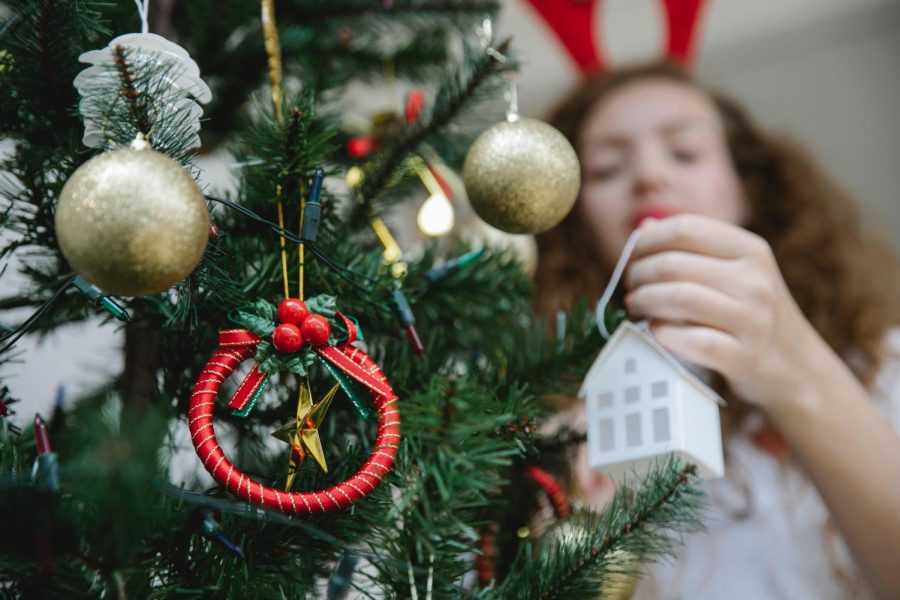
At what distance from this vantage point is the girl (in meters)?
0.55

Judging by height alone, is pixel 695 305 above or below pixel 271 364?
above

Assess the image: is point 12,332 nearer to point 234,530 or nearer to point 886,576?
point 234,530

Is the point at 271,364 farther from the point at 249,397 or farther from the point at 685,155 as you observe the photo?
the point at 685,155

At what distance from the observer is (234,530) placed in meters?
0.36

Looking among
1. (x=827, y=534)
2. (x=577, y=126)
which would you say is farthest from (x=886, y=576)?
(x=577, y=126)

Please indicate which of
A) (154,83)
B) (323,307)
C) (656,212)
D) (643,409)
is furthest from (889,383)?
(154,83)

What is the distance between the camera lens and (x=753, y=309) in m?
0.54

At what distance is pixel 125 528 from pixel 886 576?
1.84ft

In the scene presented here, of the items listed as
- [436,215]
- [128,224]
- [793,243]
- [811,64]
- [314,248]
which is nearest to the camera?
[128,224]

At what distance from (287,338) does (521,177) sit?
168mm

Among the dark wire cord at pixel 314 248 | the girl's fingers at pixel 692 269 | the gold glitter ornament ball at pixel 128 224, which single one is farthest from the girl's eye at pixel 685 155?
the gold glitter ornament ball at pixel 128 224

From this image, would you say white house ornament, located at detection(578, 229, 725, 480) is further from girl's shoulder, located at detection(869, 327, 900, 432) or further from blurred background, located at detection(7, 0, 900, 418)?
blurred background, located at detection(7, 0, 900, 418)

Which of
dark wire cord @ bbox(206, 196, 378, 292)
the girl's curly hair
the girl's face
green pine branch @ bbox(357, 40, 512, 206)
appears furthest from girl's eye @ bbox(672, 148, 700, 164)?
dark wire cord @ bbox(206, 196, 378, 292)

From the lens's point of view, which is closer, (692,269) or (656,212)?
(692,269)
